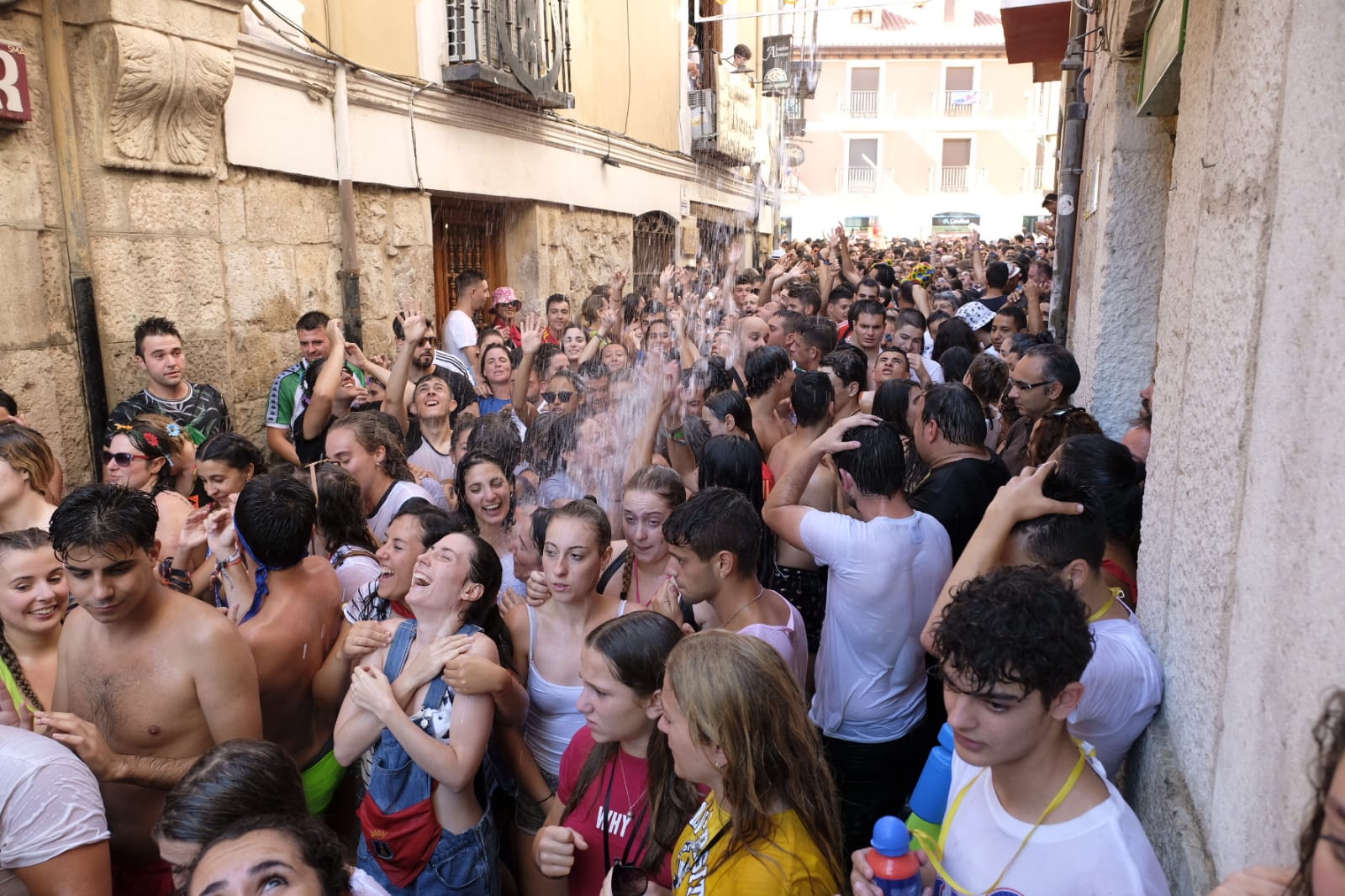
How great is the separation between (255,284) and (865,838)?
5.07 m

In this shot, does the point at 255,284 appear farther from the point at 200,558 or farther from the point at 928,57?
the point at 928,57

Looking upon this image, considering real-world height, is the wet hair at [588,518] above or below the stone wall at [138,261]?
below

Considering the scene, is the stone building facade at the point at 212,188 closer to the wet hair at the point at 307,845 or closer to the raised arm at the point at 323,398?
the raised arm at the point at 323,398

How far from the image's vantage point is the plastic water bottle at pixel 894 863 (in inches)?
61.9

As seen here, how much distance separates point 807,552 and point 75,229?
4252mm

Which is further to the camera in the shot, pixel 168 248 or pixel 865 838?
Answer: pixel 168 248

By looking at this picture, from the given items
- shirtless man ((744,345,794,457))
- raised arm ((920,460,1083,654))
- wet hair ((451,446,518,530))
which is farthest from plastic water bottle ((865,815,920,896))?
shirtless man ((744,345,794,457))

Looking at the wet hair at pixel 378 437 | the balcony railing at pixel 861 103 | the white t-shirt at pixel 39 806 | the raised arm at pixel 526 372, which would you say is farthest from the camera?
the balcony railing at pixel 861 103

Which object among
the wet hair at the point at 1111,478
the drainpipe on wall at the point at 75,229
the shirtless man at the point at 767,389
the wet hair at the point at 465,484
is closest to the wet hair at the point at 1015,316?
the shirtless man at the point at 767,389

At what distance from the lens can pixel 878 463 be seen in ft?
9.43

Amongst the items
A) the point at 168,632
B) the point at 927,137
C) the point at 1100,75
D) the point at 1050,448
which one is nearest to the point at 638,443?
the point at 1050,448

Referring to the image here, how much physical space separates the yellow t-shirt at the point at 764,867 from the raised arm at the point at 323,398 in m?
3.82

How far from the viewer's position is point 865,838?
304 centimetres

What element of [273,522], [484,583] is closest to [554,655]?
[484,583]
